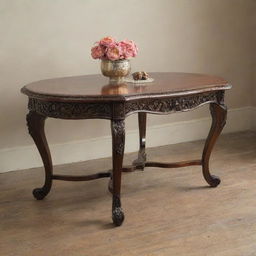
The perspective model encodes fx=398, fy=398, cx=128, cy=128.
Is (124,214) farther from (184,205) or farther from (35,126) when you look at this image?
(35,126)

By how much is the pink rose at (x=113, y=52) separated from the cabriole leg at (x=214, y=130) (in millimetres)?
655

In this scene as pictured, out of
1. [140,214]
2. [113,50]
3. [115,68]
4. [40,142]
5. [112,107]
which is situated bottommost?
[140,214]

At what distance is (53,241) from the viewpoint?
1973 millimetres

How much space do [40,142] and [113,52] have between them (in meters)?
0.69

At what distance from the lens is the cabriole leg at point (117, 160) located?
2.00m

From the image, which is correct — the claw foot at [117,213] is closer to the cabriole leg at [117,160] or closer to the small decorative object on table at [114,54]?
the cabriole leg at [117,160]

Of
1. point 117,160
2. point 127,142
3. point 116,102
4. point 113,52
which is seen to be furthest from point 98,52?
point 127,142

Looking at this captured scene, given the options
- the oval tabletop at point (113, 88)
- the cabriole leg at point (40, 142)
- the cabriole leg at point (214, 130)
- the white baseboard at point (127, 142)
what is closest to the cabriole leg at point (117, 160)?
the oval tabletop at point (113, 88)

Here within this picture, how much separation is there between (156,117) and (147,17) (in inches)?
32.9

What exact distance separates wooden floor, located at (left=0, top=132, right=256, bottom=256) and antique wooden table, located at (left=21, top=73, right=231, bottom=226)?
0.15m

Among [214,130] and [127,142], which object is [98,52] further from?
[127,142]

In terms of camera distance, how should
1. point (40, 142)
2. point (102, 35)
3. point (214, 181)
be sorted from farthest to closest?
point (102, 35)
point (214, 181)
point (40, 142)

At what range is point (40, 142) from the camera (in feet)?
7.74

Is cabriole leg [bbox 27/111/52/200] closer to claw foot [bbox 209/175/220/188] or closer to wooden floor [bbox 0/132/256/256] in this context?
wooden floor [bbox 0/132/256/256]
